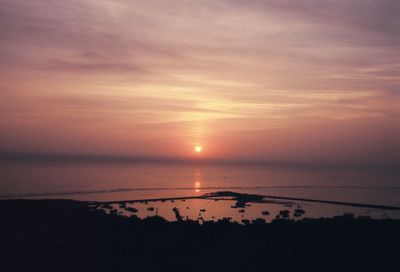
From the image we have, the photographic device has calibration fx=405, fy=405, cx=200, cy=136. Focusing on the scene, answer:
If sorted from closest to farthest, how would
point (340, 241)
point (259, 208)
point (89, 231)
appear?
point (340, 241) < point (89, 231) < point (259, 208)

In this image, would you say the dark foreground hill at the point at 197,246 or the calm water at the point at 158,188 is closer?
the dark foreground hill at the point at 197,246

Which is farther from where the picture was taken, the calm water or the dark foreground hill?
the calm water

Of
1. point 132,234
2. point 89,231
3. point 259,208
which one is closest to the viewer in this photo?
point 132,234

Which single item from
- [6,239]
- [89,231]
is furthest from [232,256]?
[6,239]

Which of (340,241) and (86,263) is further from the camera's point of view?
(340,241)

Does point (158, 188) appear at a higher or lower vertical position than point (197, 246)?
lower

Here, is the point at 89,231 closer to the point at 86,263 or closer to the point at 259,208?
the point at 86,263

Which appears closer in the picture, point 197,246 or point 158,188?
point 197,246

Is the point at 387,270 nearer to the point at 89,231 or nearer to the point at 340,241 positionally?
the point at 340,241
